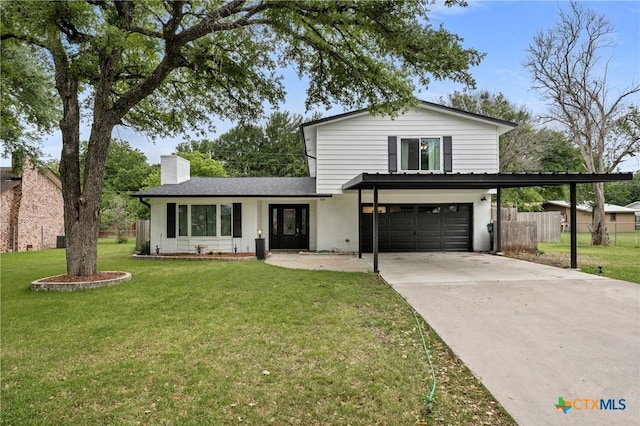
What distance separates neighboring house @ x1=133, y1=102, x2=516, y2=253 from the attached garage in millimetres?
39

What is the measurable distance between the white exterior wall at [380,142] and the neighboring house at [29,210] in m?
14.7

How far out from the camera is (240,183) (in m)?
15.8

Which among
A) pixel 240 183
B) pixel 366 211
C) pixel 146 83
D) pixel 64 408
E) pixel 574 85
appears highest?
pixel 574 85

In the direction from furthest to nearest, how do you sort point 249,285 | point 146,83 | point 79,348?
point 146,83
point 249,285
point 79,348

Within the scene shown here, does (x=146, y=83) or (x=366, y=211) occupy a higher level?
(x=146, y=83)

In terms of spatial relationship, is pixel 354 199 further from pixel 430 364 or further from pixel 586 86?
pixel 586 86

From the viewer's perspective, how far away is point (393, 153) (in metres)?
13.2

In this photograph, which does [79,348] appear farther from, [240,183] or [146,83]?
[240,183]

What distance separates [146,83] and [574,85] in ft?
63.9

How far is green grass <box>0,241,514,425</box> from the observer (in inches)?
113

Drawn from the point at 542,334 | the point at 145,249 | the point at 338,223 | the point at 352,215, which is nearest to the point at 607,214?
the point at 352,215

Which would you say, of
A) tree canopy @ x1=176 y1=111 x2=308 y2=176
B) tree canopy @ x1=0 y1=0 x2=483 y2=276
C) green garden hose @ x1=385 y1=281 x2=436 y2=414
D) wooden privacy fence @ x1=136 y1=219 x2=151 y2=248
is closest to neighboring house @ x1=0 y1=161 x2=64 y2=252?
wooden privacy fence @ x1=136 y1=219 x2=151 y2=248

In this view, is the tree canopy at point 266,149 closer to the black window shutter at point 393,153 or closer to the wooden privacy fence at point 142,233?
the wooden privacy fence at point 142,233

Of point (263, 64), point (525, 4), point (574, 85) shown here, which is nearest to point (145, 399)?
point (263, 64)
